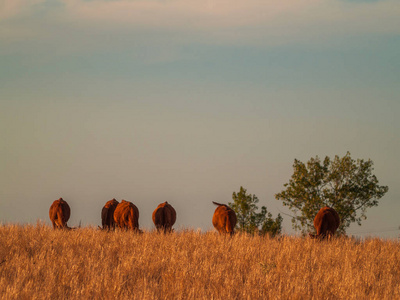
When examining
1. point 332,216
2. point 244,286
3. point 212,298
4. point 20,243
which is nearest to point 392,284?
point 244,286

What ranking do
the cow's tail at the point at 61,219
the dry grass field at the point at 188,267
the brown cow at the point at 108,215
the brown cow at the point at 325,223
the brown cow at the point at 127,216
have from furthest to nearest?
1. the brown cow at the point at 108,215
2. the cow's tail at the point at 61,219
3. the brown cow at the point at 127,216
4. the brown cow at the point at 325,223
5. the dry grass field at the point at 188,267

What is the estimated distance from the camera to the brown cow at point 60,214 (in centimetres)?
2391

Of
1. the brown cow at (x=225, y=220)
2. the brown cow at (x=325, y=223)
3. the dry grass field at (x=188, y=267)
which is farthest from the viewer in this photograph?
the brown cow at (x=225, y=220)

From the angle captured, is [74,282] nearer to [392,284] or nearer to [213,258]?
[213,258]

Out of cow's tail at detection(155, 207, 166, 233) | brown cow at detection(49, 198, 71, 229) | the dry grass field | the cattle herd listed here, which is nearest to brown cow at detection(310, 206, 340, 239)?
the cattle herd

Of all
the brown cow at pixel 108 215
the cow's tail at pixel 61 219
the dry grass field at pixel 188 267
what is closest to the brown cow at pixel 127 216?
the brown cow at pixel 108 215

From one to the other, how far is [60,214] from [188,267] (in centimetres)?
1124

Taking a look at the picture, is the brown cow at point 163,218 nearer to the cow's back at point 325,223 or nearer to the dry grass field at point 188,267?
the dry grass field at point 188,267

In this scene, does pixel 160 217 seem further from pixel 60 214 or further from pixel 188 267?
pixel 188 267

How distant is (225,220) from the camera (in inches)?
878

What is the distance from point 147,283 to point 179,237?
23.0 ft

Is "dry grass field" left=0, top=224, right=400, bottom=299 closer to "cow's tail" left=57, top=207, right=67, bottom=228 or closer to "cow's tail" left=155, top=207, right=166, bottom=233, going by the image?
"cow's tail" left=155, top=207, right=166, bottom=233

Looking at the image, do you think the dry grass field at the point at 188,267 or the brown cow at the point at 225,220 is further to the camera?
the brown cow at the point at 225,220

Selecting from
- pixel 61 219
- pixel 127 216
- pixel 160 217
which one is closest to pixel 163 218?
pixel 160 217
